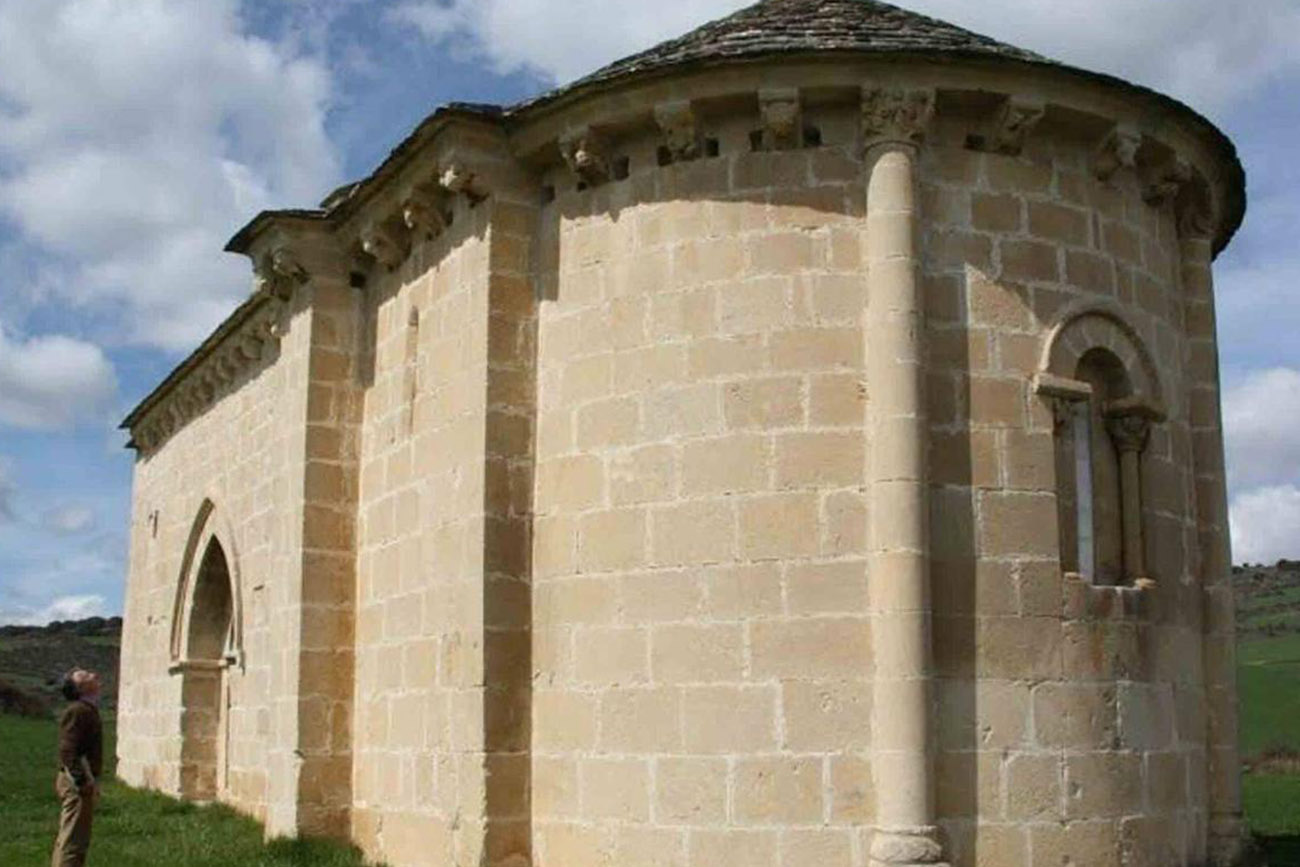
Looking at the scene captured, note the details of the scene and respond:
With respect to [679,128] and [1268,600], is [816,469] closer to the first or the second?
[679,128]

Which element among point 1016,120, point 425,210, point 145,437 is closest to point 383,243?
point 425,210

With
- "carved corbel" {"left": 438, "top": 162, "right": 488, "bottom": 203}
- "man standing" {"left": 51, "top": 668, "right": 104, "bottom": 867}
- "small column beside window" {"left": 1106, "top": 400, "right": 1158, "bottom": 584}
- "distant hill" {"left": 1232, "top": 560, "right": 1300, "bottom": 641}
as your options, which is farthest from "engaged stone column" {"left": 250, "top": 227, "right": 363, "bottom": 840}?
"distant hill" {"left": 1232, "top": 560, "right": 1300, "bottom": 641}

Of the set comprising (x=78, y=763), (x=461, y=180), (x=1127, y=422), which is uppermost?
(x=461, y=180)

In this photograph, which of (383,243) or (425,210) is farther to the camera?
(383,243)

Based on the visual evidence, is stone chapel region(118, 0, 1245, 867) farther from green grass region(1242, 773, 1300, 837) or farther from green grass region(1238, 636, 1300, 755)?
green grass region(1238, 636, 1300, 755)

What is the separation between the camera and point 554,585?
28.3 ft

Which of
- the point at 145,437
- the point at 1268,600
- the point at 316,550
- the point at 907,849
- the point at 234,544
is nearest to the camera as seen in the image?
the point at 907,849

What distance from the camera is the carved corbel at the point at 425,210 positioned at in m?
9.72

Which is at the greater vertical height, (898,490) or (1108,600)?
(898,490)

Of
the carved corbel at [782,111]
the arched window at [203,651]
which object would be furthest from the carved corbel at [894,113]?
the arched window at [203,651]

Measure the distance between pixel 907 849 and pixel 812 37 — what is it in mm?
4283

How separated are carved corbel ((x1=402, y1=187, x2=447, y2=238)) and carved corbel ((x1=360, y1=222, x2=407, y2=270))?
0.61 metres

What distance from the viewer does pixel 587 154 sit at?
28.4 ft

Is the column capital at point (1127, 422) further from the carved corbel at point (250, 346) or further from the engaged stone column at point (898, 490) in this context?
the carved corbel at point (250, 346)
